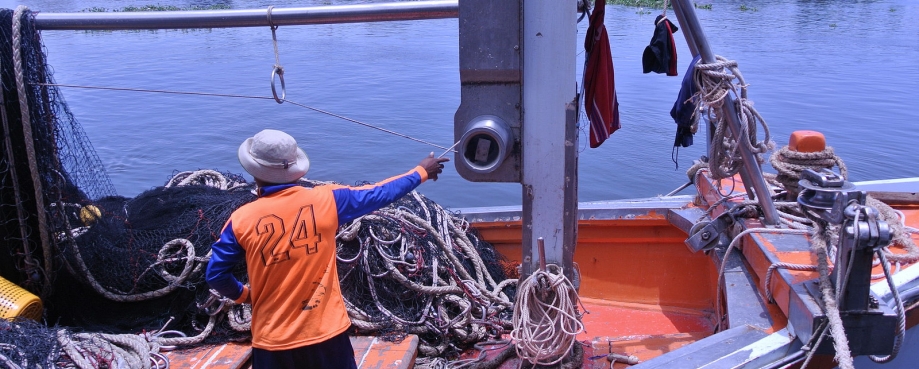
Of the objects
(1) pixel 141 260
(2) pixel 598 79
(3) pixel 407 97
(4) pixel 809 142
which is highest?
(2) pixel 598 79

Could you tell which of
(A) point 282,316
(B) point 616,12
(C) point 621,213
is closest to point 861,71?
(B) point 616,12

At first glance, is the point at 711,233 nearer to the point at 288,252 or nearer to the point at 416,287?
the point at 416,287

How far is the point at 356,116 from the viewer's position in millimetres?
12695

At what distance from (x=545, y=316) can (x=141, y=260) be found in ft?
7.47

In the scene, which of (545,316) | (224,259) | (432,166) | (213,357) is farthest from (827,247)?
(213,357)

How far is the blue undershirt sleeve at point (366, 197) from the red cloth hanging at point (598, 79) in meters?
0.74

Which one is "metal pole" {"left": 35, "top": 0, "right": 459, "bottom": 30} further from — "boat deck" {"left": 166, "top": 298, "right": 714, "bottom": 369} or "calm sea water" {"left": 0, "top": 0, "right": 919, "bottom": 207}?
"calm sea water" {"left": 0, "top": 0, "right": 919, "bottom": 207}

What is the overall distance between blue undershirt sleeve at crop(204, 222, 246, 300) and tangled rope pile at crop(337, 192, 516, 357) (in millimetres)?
1030

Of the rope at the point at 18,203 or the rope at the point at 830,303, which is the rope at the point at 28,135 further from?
the rope at the point at 830,303

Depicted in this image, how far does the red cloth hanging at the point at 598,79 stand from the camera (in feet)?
8.26

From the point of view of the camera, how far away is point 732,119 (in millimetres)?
3039

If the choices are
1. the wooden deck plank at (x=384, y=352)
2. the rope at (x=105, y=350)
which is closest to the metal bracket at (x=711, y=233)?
the wooden deck plank at (x=384, y=352)

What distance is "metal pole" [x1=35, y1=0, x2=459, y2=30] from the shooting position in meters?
2.54

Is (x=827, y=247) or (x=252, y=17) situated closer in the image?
(x=827, y=247)
